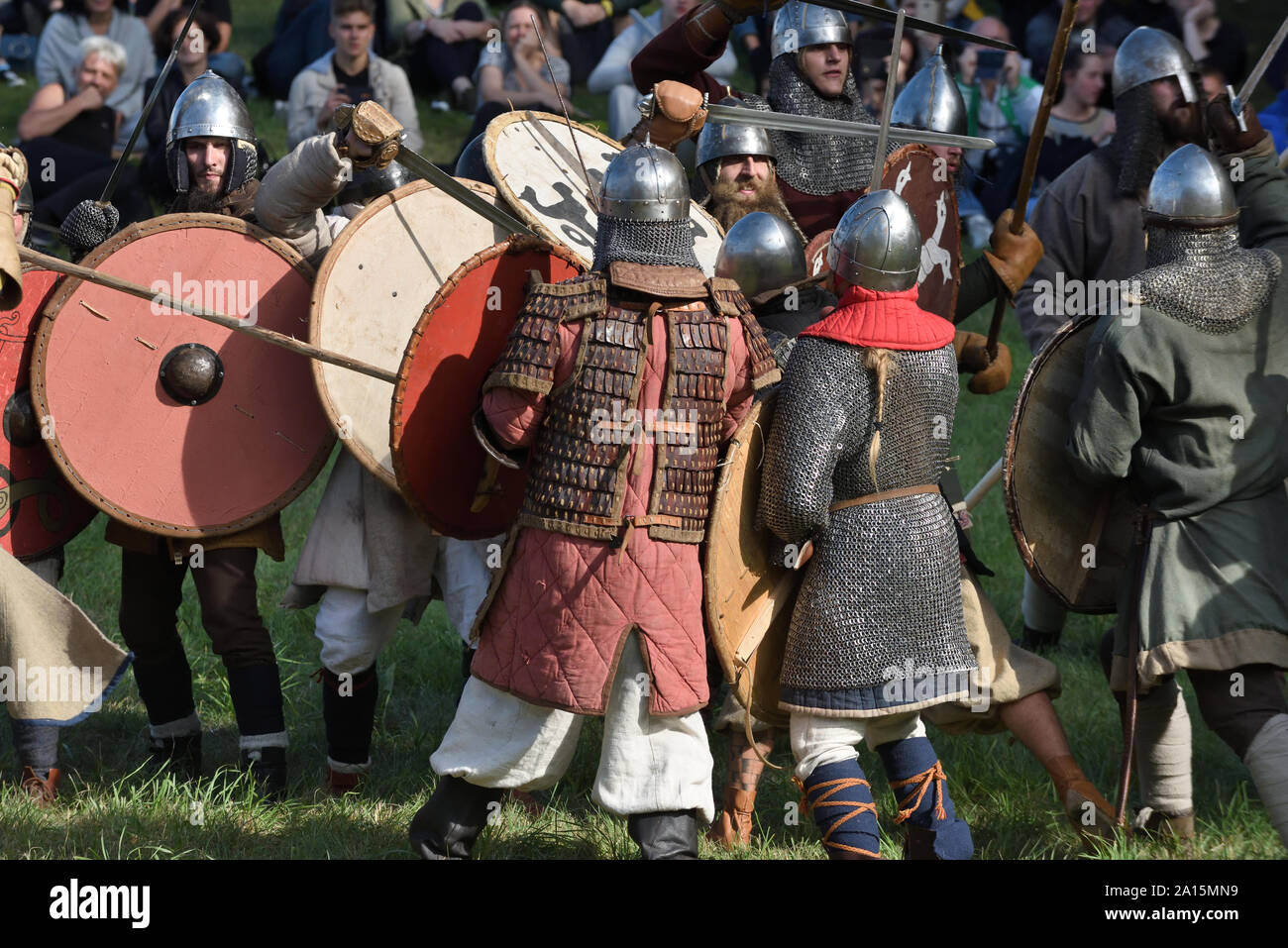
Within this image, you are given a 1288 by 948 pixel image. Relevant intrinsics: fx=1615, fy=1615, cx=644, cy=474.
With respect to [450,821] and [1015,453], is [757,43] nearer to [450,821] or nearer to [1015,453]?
[1015,453]

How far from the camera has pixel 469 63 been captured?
38.7 ft

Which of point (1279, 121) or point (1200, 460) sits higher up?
point (1279, 121)

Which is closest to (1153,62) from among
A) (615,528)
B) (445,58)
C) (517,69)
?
(615,528)

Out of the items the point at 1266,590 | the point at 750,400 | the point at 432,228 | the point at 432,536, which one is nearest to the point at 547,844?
the point at 432,536

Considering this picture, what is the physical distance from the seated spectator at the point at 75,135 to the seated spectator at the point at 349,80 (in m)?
1.02

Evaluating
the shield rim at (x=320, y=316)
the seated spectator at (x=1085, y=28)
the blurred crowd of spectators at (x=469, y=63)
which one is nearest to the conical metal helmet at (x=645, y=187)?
the shield rim at (x=320, y=316)

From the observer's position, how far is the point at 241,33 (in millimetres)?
14156

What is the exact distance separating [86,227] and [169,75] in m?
5.45

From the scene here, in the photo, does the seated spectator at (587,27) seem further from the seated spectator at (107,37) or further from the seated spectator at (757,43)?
the seated spectator at (107,37)

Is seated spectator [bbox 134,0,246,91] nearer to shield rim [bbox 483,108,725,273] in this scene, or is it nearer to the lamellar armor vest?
shield rim [bbox 483,108,725,273]

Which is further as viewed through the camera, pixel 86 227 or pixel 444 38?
pixel 444 38

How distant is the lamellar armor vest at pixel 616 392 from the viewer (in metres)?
3.64

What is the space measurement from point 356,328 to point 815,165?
72.6 inches

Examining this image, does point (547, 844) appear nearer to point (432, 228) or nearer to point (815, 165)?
point (432, 228)
